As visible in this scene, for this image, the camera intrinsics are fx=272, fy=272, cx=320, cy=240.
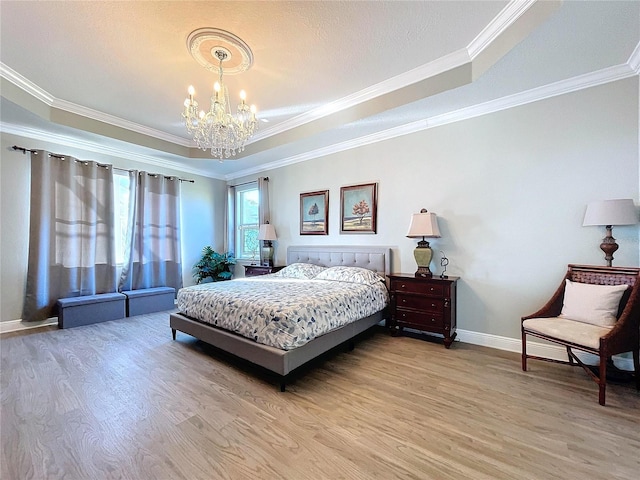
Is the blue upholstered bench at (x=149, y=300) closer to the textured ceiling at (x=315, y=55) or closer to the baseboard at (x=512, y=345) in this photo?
the baseboard at (x=512, y=345)

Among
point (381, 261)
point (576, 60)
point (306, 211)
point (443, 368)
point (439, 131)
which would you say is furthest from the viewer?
point (306, 211)

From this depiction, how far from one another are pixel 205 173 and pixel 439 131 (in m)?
4.75

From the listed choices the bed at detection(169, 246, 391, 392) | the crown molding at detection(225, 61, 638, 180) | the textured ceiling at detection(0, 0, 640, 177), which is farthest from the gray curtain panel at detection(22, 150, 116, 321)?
the crown molding at detection(225, 61, 638, 180)

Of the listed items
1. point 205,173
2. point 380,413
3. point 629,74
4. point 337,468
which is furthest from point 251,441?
point 205,173

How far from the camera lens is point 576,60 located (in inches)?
93.0

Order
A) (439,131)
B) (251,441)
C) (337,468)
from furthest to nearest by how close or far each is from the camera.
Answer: (439,131), (251,441), (337,468)

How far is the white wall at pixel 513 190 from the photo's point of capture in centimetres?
256

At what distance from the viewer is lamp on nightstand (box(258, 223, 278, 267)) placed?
5.20 meters

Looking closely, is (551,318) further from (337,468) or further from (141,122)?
(141,122)

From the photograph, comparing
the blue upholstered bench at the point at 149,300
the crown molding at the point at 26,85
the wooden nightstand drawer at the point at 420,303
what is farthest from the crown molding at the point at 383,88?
the blue upholstered bench at the point at 149,300

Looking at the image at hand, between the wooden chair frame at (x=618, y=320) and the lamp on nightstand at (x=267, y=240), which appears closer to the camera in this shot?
the wooden chair frame at (x=618, y=320)

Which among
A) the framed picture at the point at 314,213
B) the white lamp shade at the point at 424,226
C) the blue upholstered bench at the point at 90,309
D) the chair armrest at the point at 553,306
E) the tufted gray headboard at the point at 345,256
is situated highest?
the framed picture at the point at 314,213

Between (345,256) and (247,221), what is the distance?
284 cm

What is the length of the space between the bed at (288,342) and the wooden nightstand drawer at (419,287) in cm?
33
